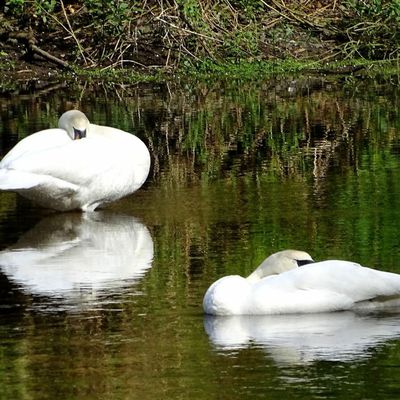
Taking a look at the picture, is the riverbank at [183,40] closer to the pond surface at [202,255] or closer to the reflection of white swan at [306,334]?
the pond surface at [202,255]

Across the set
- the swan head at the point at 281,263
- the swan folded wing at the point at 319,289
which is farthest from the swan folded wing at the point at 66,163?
the swan folded wing at the point at 319,289

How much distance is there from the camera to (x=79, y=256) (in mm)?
9414

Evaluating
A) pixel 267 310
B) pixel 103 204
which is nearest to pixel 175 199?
pixel 103 204

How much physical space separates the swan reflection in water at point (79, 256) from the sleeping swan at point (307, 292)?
→ 89cm

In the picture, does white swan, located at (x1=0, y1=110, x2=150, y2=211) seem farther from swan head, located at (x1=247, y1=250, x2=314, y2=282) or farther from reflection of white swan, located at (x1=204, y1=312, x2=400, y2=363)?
reflection of white swan, located at (x1=204, y1=312, x2=400, y2=363)

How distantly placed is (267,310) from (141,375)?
1130 millimetres

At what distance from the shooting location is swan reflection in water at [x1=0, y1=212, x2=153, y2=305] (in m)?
8.52

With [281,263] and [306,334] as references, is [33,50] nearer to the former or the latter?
[281,263]

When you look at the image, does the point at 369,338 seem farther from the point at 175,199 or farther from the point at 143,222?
the point at 175,199

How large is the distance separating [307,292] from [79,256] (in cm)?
217

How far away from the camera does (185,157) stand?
13.6 m

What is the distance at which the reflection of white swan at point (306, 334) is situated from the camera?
6.90 m

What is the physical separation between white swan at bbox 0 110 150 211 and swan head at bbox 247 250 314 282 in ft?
9.32

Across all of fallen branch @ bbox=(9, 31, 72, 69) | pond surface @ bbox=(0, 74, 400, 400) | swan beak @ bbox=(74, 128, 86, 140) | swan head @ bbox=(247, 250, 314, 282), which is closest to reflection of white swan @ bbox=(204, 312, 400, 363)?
pond surface @ bbox=(0, 74, 400, 400)
